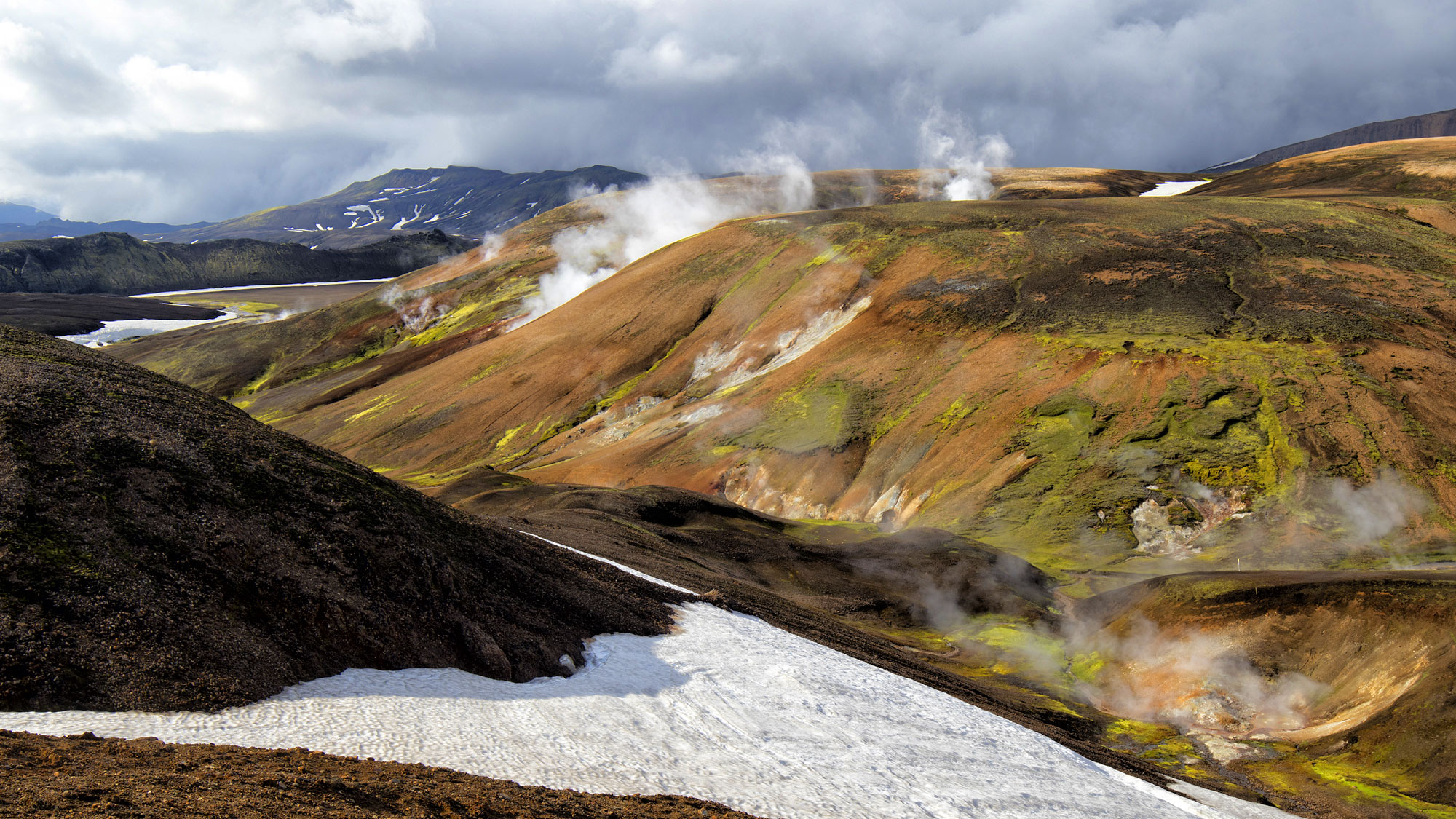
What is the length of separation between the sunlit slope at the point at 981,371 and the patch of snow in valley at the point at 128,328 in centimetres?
9691

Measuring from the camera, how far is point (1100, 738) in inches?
847

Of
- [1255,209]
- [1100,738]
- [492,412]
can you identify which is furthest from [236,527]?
[1255,209]

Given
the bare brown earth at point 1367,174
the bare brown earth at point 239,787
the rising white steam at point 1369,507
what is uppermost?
the bare brown earth at point 1367,174

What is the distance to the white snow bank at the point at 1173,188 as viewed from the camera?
448ft

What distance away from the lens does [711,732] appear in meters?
14.8

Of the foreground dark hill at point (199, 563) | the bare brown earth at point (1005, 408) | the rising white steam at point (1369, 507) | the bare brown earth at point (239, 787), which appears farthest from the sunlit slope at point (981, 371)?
the bare brown earth at point (239, 787)

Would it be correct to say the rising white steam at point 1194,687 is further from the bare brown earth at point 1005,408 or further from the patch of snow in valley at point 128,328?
the patch of snow in valley at point 128,328

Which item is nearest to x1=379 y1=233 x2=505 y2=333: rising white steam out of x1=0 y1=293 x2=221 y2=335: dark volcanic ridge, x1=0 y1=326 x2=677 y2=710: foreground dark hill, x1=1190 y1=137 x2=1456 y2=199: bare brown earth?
x1=0 y1=293 x2=221 y2=335: dark volcanic ridge

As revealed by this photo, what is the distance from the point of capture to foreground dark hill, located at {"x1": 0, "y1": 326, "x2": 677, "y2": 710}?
10367 millimetres

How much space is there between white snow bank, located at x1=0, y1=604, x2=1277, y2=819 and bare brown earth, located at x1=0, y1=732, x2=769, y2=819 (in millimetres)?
664

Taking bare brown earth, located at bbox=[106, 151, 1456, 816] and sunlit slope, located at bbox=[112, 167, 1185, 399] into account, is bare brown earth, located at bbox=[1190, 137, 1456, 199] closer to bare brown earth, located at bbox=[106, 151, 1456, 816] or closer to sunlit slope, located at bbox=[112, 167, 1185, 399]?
bare brown earth, located at bbox=[106, 151, 1456, 816]

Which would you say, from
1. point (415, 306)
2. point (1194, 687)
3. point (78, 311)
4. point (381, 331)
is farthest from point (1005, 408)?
point (78, 311)

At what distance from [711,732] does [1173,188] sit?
154624 millimetres

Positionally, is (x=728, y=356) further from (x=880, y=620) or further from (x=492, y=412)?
(x=880, y=620)
